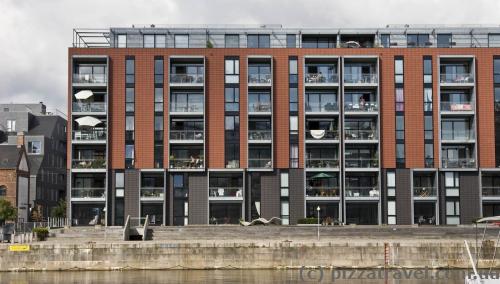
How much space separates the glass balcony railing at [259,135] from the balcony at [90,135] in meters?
15.3

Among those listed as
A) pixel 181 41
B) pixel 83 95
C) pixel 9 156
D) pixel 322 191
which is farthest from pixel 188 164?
pixel 9 156

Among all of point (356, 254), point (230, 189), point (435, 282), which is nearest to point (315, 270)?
point (356, 254)

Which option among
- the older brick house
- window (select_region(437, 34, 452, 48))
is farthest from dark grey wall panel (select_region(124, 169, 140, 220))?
window (select_region(437, 34, 452, 48))

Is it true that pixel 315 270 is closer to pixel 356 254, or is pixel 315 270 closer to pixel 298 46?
pixel 356 254

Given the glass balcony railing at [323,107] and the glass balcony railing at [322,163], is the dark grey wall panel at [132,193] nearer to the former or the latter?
the glass balcony railing at [322,163]

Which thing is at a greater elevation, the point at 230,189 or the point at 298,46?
the point at 298,46

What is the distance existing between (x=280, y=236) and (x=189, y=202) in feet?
44.7

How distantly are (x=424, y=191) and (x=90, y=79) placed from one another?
36.9 m

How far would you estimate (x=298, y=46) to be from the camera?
86.3 m

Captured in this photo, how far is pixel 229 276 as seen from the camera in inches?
2144

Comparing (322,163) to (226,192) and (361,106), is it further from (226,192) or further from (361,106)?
(226,192)

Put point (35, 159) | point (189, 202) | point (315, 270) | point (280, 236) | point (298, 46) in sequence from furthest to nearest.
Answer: point (35, 159) → point (298, 46) → point (189, 202) → point (280, 236) → point (315, 270)

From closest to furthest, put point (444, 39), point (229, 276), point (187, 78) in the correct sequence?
point (229, 276) < point (187, 78) < point (444, 39)

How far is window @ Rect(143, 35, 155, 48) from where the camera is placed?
86438mm
